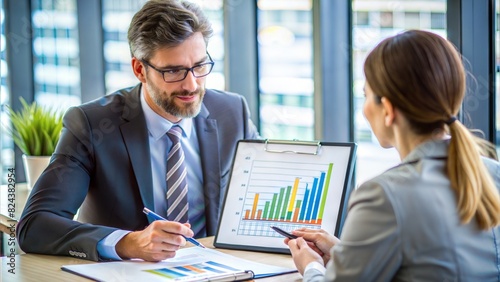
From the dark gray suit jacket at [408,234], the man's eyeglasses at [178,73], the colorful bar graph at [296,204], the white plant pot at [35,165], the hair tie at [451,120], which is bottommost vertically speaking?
the white plant pot at [35,165]

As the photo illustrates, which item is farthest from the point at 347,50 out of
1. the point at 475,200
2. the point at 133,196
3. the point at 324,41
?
the point at 475,200

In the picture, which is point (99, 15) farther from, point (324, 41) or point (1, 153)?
point (324, 41)

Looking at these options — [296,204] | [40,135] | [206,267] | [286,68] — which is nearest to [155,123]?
[296,204]

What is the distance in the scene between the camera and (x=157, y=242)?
2.09 metres

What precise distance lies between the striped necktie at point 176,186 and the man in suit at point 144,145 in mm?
21

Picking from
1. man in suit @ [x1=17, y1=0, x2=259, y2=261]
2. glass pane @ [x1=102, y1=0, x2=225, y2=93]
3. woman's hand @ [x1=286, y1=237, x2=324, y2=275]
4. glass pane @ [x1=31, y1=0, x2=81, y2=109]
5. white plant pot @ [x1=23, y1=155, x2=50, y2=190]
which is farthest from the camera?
glass pane @ [x1=31, y1=0, x2=81, y2=109]

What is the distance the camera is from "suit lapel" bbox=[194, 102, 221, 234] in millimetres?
2758

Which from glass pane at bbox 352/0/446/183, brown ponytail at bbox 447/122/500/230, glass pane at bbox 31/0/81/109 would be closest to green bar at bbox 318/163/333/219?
brown ponytail at bbox 447/122/500/230

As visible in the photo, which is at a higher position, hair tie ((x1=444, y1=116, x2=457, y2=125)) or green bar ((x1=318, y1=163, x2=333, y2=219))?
hair tie ((x1=444, y1=116, x2=457, y2=125))

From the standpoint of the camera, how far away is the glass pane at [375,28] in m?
3.30

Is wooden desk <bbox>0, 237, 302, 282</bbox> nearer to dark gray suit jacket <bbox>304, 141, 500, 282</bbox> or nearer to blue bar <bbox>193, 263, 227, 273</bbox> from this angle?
blue bar <bbox>193, 263, 227, 273</bbox>

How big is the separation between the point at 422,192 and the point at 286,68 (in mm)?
2725

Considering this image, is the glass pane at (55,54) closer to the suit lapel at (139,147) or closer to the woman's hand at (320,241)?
the suit lapel at (139,147)

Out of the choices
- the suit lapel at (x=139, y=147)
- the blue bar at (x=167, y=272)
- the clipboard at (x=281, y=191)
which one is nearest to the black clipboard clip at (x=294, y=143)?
the clipboard at (x=281, y=191)
